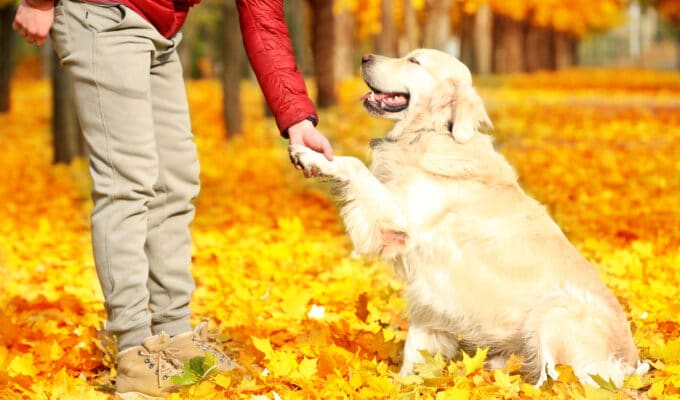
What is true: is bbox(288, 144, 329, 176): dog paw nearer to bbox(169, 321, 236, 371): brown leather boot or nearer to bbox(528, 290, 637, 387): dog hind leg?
bbox(169, 321, 236, 371): brown leather boot

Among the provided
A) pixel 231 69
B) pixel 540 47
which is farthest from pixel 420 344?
pixel 540 47

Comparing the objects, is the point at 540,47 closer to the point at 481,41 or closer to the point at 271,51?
the point at 481,41

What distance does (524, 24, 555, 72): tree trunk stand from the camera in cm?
5462

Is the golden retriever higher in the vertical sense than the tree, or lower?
higher

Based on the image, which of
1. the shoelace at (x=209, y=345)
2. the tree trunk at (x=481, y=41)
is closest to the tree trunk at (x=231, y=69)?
the shoelace at (x=209, y=345)

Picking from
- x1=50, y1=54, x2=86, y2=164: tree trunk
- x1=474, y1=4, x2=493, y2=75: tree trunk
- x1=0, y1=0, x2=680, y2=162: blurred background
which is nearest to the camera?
→ x1=50, y1=54, x2=86, y2=164: tree trunk

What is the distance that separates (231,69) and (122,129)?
39.2 ft

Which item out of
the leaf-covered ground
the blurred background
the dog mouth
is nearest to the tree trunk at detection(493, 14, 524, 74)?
the blurred background

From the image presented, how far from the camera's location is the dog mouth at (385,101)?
4.57 m

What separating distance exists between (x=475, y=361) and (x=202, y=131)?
1398 cm

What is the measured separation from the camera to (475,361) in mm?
4055

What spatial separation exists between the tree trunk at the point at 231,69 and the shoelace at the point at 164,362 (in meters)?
11.1

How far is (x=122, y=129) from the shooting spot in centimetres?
389

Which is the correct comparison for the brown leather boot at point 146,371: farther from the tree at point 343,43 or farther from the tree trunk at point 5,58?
the tree at point 343,43
